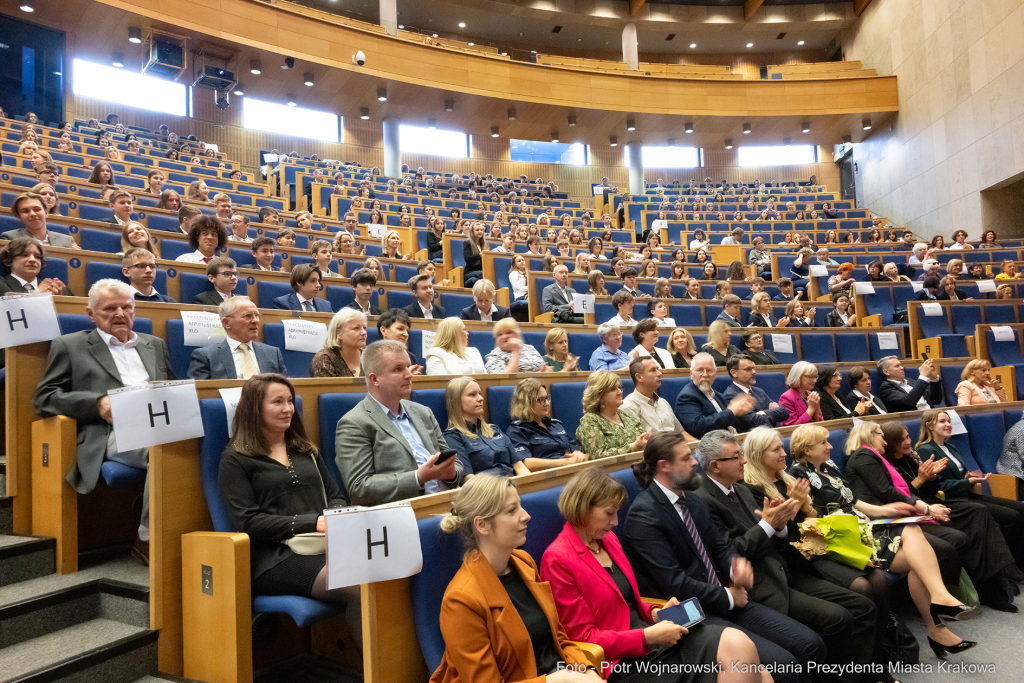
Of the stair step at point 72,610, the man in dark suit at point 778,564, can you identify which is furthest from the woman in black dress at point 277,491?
the man in dark suit at point 778,564

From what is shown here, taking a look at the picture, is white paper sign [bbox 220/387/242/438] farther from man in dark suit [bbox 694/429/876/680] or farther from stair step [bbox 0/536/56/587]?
man in dark suit [bbox 694/429/876/680]

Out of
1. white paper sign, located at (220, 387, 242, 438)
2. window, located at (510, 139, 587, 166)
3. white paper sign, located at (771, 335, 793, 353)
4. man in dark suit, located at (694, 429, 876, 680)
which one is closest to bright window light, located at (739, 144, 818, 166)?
window, located at (510, 139, 587, 166)

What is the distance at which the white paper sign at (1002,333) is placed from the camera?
160 inches

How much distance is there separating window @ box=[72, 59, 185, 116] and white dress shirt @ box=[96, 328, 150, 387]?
8649mm

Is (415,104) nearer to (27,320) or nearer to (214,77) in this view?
(214,77)

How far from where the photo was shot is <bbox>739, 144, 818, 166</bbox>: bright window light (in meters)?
13.4

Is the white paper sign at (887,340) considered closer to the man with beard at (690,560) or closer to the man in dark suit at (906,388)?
the man in dark suit at (906,388)

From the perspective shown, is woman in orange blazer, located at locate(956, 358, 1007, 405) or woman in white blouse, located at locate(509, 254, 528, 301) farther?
woman in white blouse, located at locate(509, 254, 528, 301)

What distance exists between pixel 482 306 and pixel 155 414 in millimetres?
2097

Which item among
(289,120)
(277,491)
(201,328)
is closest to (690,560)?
(277,491)

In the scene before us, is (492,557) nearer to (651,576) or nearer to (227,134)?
(651,576)

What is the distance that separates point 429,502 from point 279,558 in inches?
13.6

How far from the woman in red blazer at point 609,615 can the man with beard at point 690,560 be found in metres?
0.13

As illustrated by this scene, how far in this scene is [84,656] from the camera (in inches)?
45.7
